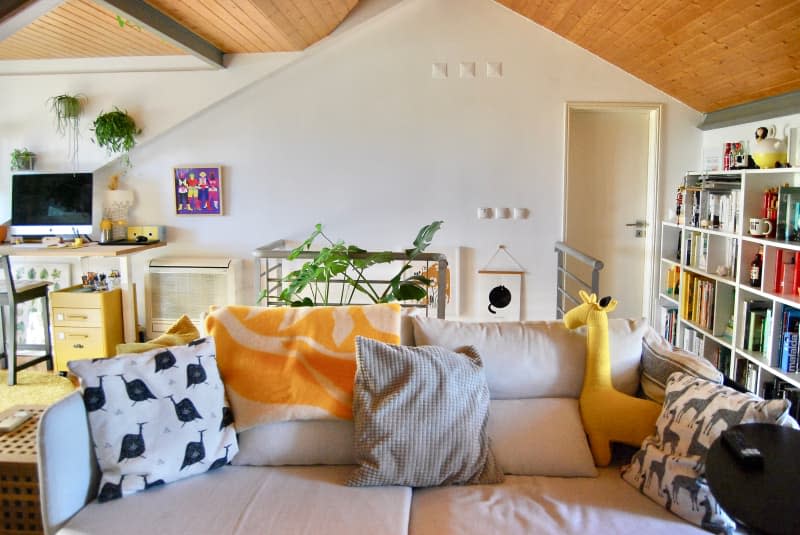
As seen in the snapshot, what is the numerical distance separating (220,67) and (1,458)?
3.46m

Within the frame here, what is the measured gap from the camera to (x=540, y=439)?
6.86 ft

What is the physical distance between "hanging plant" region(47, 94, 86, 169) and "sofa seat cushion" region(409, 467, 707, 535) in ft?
13.9

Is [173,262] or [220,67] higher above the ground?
[220,67]

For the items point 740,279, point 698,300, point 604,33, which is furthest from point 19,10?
point 698,300

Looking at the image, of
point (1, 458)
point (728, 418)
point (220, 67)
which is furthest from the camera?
point (220, 67)

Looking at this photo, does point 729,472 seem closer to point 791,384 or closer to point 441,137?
point 791,384

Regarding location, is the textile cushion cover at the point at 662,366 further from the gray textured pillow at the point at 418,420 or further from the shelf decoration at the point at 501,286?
the shelf decoration at the point at 501,286

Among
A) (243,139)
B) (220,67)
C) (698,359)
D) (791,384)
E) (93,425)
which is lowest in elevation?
(791,384)

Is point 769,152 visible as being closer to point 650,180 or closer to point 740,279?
point 740,279

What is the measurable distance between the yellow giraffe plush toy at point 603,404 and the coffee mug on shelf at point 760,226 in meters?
1.66

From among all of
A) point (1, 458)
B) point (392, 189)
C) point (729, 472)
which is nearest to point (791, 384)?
point (729, 472)

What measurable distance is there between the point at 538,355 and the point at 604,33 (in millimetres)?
2801

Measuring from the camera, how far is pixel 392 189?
490cm

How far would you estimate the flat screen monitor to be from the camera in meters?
4.77
